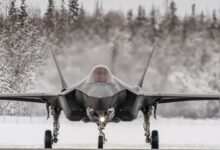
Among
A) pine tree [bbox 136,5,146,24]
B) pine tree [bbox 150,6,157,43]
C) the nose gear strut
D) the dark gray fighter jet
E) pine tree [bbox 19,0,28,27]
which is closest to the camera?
the dark gray fighter jet

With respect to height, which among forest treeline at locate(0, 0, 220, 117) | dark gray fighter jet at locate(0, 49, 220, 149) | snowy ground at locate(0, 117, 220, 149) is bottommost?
snowy ground at locate(0, 117, 220, 149)

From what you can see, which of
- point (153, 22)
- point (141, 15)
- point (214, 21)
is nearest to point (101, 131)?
point (141, 15)

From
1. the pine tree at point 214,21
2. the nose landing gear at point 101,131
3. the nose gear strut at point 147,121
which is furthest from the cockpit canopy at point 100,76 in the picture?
the pine tree at point 214,21

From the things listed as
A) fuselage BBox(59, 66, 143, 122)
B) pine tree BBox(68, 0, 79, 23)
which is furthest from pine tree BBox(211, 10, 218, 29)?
fuselage BBox(59, 66, 143, 122)

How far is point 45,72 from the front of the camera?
34.5 metres

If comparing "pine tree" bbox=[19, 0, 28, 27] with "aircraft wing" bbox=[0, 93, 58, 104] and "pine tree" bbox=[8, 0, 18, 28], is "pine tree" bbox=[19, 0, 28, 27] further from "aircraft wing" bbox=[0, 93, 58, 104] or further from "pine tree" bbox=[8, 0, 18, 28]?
"aircraft wing" bbox=[0, 93, 58, 104]

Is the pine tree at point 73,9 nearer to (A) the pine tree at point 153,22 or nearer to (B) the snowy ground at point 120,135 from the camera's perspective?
(A) the pine tree at point 153,22

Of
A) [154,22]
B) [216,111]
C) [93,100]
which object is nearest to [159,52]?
[154,22]

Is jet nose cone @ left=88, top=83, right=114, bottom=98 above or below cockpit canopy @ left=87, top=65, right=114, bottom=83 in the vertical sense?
below

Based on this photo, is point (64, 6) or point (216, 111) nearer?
point (216, 111)

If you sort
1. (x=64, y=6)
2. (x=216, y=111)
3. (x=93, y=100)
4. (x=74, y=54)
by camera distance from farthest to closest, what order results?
(x=64, y=6)
(x=216, y=111)
(x=74, y=54)
(x=93, y=100)

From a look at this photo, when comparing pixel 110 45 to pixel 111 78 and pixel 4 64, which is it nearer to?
pixel 4 64

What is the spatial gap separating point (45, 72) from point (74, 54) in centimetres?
387

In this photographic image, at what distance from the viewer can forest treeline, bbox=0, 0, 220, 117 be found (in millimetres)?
32312
